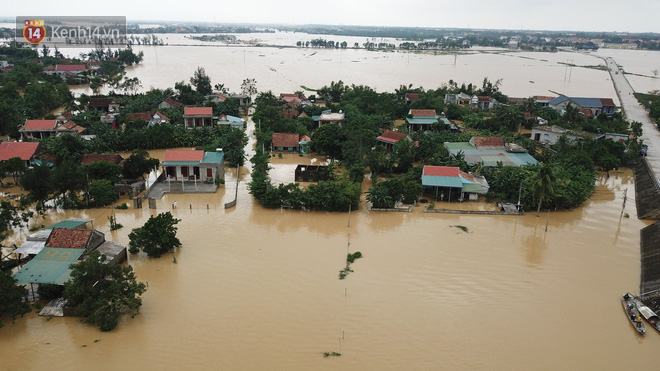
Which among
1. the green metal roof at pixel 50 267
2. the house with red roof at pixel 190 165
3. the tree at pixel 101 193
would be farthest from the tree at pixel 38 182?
the green metal roof at pixel 50 267

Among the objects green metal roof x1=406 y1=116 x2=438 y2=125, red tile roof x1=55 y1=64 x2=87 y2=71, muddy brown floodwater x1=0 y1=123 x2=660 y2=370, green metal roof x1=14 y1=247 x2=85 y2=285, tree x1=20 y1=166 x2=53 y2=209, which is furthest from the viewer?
red tile roof x1=55 y1=64 x2=87 y2=71

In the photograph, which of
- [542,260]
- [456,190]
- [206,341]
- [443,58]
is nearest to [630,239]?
[542,260]

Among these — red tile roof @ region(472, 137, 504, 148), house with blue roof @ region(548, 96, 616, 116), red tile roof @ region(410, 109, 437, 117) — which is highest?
house with blue roof @ region(548, 96, 616, 116)

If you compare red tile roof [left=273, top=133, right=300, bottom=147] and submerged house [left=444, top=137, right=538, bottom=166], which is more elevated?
submerged house [left=444, top=137, right=538, bottom=166]

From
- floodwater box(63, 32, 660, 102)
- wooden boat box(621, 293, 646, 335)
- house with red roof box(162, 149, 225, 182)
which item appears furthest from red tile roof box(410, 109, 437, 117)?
wooden boat box(621, 293, 646, 335)

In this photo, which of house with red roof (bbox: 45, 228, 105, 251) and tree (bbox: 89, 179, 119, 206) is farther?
tree (bbox: 89, 179, 119, 206)

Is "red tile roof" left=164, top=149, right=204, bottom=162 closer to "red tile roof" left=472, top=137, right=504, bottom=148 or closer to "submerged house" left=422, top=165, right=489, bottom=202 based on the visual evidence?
"submerged house" left=422, top=165, right=489, bottom=202

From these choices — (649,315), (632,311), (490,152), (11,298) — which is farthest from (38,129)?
(649,315)
